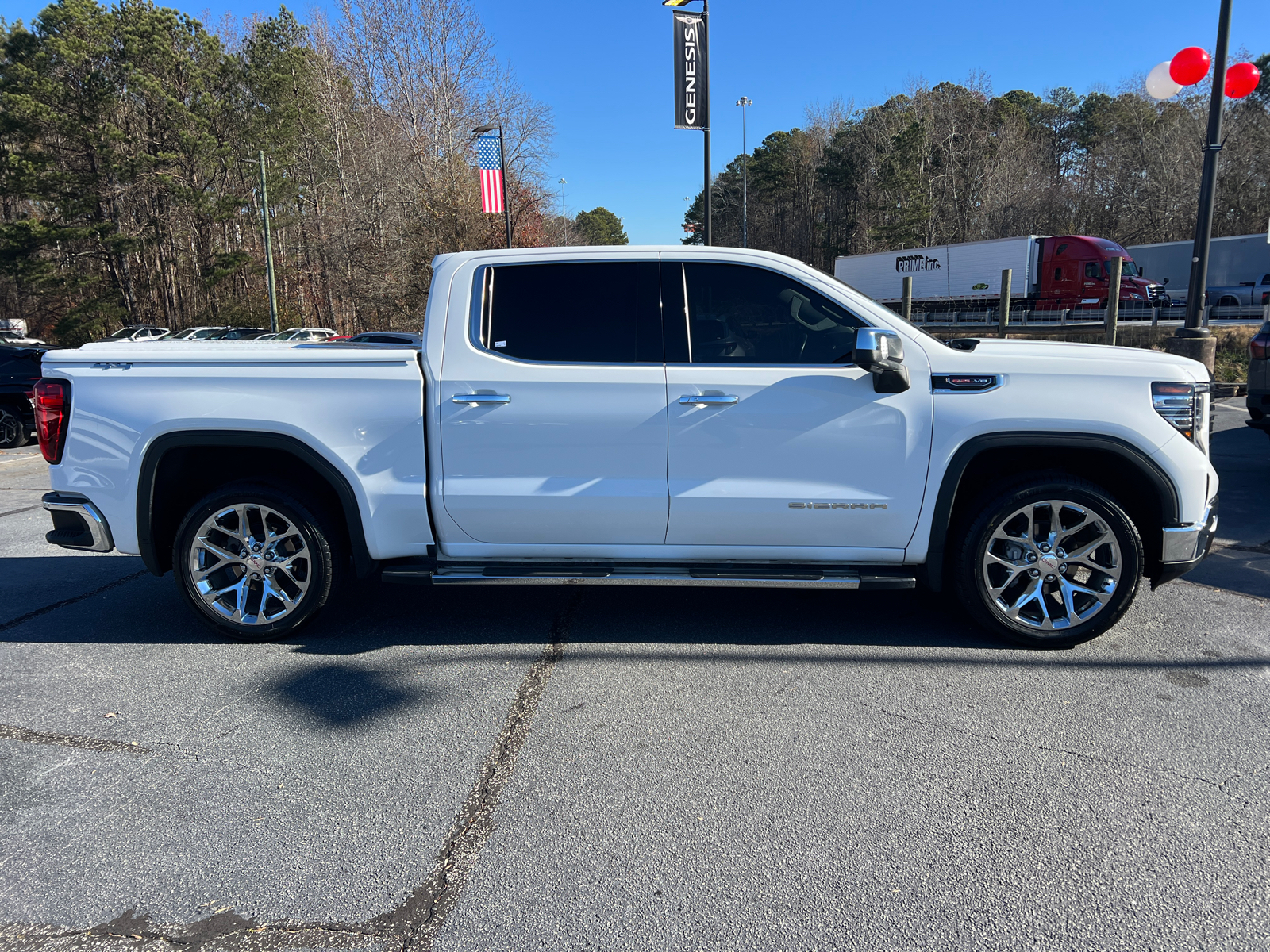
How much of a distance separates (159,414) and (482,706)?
222 centimetres

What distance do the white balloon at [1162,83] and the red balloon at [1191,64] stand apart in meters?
0.26

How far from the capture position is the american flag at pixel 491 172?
20.6 m

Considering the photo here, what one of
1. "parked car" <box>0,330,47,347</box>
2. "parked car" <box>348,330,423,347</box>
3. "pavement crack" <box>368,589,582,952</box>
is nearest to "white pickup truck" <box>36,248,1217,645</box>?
"pavement crack" <box>368,589,582,952</box>

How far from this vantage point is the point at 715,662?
3.93 m

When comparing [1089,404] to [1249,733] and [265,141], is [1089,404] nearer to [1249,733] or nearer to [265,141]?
[1249,733]

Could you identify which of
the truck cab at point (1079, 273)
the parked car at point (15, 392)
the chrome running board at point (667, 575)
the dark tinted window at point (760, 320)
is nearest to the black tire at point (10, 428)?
the parked car at point (15, 392)

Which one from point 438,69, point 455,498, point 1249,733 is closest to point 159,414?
point 455,498

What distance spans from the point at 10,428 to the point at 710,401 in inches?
513

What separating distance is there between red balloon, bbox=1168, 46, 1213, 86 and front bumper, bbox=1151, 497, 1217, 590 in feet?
30.6

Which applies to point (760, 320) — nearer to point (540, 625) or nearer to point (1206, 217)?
point (540, 625)

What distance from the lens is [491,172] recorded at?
68.0ft

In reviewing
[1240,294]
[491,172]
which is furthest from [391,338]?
[1240,294]

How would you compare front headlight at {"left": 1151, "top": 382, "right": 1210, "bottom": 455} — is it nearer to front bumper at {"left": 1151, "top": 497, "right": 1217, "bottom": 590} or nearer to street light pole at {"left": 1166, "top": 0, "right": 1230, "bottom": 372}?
front bumper at {"left": 1151, "top": 497, "right": 1217, "bottom": 590}

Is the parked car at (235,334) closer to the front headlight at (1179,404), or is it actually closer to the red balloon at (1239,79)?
the red balloon at (1239,79)
